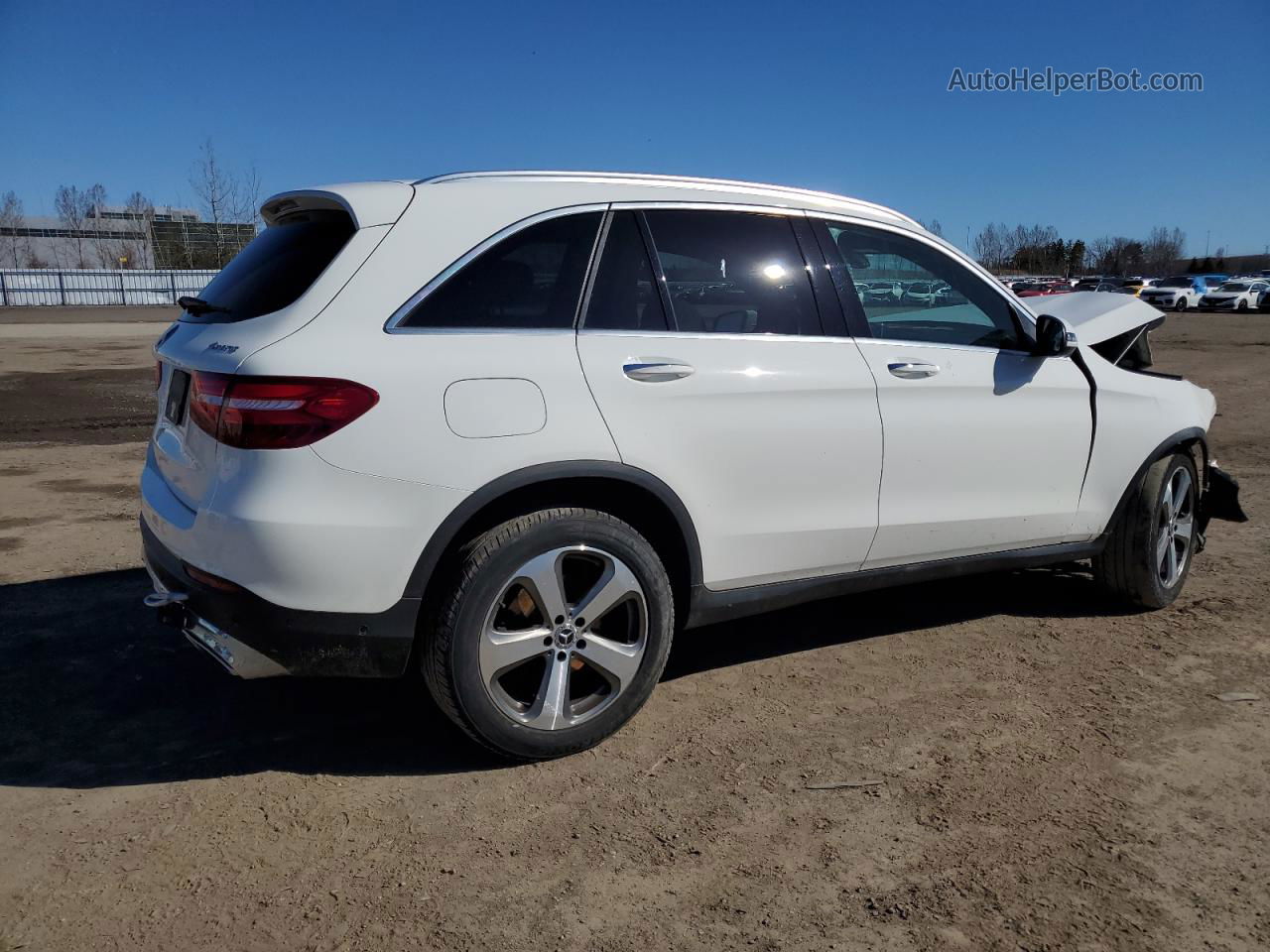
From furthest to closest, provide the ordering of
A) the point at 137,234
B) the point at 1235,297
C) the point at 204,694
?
1. the point at 137,234
2. the point at 1235,297
3. the point at 204,694

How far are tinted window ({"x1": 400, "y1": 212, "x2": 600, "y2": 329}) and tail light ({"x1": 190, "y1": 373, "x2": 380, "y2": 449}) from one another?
31 centimetres

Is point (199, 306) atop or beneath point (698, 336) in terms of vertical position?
atop

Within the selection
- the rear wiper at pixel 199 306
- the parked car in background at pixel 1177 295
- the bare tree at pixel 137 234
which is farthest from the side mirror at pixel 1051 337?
the bare tree at pixel 137 234

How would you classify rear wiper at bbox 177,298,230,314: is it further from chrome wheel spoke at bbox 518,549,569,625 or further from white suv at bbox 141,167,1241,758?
chrome wheel spoke at bbox 518,549,569,625

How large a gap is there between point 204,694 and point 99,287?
5108 cm

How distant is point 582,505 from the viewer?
338cm

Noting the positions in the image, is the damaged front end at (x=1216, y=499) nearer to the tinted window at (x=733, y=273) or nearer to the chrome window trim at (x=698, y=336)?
the chrome window trim at (x=698, y=336)

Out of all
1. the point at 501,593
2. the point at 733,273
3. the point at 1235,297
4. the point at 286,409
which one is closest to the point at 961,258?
the point at 733,273

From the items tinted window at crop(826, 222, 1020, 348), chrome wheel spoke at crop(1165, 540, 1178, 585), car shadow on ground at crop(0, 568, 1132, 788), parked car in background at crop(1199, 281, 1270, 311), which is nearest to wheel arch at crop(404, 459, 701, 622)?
car shadow on ground at crop(0, 568, 1132, 788)

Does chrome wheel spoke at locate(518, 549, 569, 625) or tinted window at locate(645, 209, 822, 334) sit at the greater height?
tinted window at locate(645, 209, 822, 334)

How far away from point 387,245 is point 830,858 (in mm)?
2179

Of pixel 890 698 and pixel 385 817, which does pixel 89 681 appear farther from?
pixel 890 698

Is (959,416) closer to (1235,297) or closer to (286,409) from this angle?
(286,409)

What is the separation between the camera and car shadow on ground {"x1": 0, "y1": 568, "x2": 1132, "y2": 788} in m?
3.38
